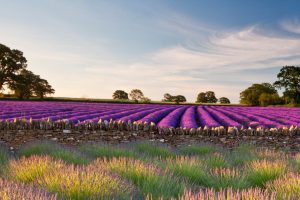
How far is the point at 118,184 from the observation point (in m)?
4.65

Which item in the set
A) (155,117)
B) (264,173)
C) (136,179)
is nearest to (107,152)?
(136,179)

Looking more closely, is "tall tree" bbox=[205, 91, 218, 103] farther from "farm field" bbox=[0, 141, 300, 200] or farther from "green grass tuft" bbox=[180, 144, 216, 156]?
"farm field" bbox=[0, 141, 300, 200]

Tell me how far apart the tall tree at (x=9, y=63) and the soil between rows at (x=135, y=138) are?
43589 mm

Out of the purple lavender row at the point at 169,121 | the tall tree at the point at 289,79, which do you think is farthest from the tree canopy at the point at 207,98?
the purple lavender row at the point at 169,121

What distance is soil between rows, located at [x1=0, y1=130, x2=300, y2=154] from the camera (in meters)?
Result: 12.0

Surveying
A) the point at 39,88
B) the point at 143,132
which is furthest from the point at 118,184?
the point at 39,88

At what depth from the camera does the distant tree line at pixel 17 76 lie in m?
52.2

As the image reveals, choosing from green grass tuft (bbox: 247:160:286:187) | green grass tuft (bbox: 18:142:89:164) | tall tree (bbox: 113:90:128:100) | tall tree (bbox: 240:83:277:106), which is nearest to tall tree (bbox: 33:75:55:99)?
tall tree (bbox: 113:90:128:100)

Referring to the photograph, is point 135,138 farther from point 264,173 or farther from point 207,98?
point 207,98

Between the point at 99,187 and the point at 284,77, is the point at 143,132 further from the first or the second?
the point at 284,77

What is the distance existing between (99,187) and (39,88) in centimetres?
5547

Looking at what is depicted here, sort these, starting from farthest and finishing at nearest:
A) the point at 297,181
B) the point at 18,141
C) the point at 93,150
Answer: the point at 18,141, the point at 93,150, the point at 297,181

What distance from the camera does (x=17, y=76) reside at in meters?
53.6

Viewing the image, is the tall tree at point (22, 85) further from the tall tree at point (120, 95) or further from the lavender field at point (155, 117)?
the tall tree at point (120, 95)
